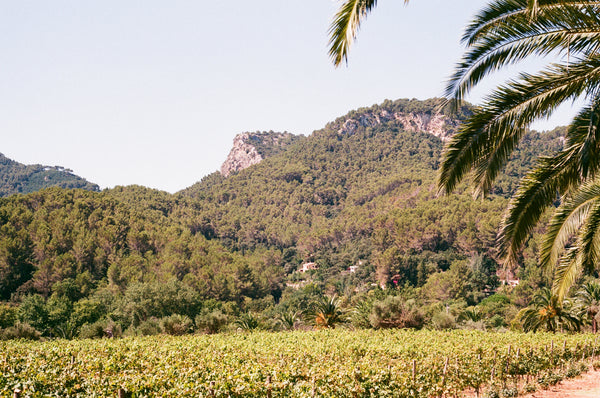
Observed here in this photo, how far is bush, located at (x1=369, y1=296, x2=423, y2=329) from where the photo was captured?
33.9 m

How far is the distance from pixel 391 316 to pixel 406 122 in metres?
156

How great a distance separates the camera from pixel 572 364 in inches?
664

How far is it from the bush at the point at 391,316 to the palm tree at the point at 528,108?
2835 centimetres

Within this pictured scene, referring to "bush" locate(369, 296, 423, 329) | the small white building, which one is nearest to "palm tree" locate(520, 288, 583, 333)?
"bush" locate(369, 296, 423, 329)

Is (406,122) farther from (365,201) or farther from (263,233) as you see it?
(263,233)

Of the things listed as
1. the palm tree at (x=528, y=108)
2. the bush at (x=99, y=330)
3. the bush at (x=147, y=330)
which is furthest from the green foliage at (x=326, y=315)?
the palm tree at (x=528, y=108)

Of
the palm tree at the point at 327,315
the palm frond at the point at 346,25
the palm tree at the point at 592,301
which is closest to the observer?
the palm frond at the point at 346,25

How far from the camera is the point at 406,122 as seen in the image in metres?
181

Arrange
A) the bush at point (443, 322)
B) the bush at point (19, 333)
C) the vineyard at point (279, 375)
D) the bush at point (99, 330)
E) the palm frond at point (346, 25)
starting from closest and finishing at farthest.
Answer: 1. the palm frond at point (346, 25)
2. the vineyard at point (279, 375)
3. the bush at point (19, 333)
4. the bush at point (443, 322)
5. the bush at point (99, 330)

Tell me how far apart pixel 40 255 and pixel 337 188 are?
102m

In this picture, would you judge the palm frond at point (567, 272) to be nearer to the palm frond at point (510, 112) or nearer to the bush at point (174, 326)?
the palm frond at point (510, 112)

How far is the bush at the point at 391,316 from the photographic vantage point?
33.9 meters

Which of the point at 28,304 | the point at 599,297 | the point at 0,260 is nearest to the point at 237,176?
the point at 0,260

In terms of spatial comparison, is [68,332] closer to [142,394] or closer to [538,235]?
[142,394]
